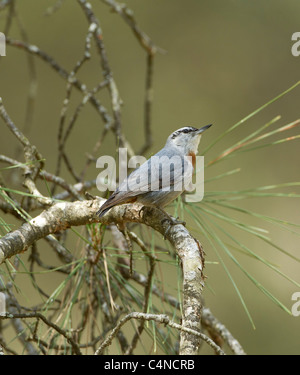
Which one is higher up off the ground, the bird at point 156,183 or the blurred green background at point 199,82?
the blurred green background at point 199,82

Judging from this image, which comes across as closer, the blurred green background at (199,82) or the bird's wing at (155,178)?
the bird's wing at (155,178)

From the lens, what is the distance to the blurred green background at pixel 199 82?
354 centimetres

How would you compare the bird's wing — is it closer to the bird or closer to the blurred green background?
the bird

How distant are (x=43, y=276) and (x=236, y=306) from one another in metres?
1.16

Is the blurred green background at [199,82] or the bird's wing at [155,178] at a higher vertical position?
the blurred green background at [199,82]

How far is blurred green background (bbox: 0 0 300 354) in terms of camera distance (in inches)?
139

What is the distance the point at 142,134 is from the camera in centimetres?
376

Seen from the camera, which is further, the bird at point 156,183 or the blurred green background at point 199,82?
the blurred green background at point 199,82

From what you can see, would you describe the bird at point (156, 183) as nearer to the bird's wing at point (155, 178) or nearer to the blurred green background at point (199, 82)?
the bird's wing at point (155, 178)

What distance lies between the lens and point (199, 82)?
155 inches

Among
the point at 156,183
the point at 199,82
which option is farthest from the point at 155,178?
the point at 199,82

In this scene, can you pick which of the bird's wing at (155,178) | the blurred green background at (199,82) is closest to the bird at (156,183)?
the bird's wing at (155,178)

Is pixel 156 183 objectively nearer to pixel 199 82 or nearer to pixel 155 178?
pixel 155 178
